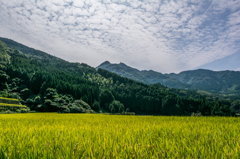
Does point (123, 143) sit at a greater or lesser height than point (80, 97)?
greater

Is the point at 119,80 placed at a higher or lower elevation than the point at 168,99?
higher

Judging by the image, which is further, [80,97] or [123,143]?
[80,97]

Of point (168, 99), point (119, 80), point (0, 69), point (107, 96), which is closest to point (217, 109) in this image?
point (168, 99)

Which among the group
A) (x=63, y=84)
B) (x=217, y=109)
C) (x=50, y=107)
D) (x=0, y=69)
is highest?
(x=0, y=69)

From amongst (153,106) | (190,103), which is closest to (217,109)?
(190,103)

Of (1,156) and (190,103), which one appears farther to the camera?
(190,103)

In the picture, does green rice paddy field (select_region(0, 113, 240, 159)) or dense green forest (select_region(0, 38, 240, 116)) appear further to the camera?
dense green forest (select_region(0, 38, 240, 116))

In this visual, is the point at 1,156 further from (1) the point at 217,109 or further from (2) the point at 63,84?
(1) the point at 217,109

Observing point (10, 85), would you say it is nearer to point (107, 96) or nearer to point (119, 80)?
point (107, 96)

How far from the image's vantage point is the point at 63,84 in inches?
3920

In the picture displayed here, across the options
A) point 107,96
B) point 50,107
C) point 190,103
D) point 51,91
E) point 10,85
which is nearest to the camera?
point 50,107

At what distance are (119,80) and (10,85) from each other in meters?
125

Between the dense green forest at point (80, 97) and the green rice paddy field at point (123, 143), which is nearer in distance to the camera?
the green rice paddy field at point (123, 143)

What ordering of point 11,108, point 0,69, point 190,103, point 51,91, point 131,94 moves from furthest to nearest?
point 131,94 < point 190,103 < point 0,69 < point 51,91 < point 11,108
